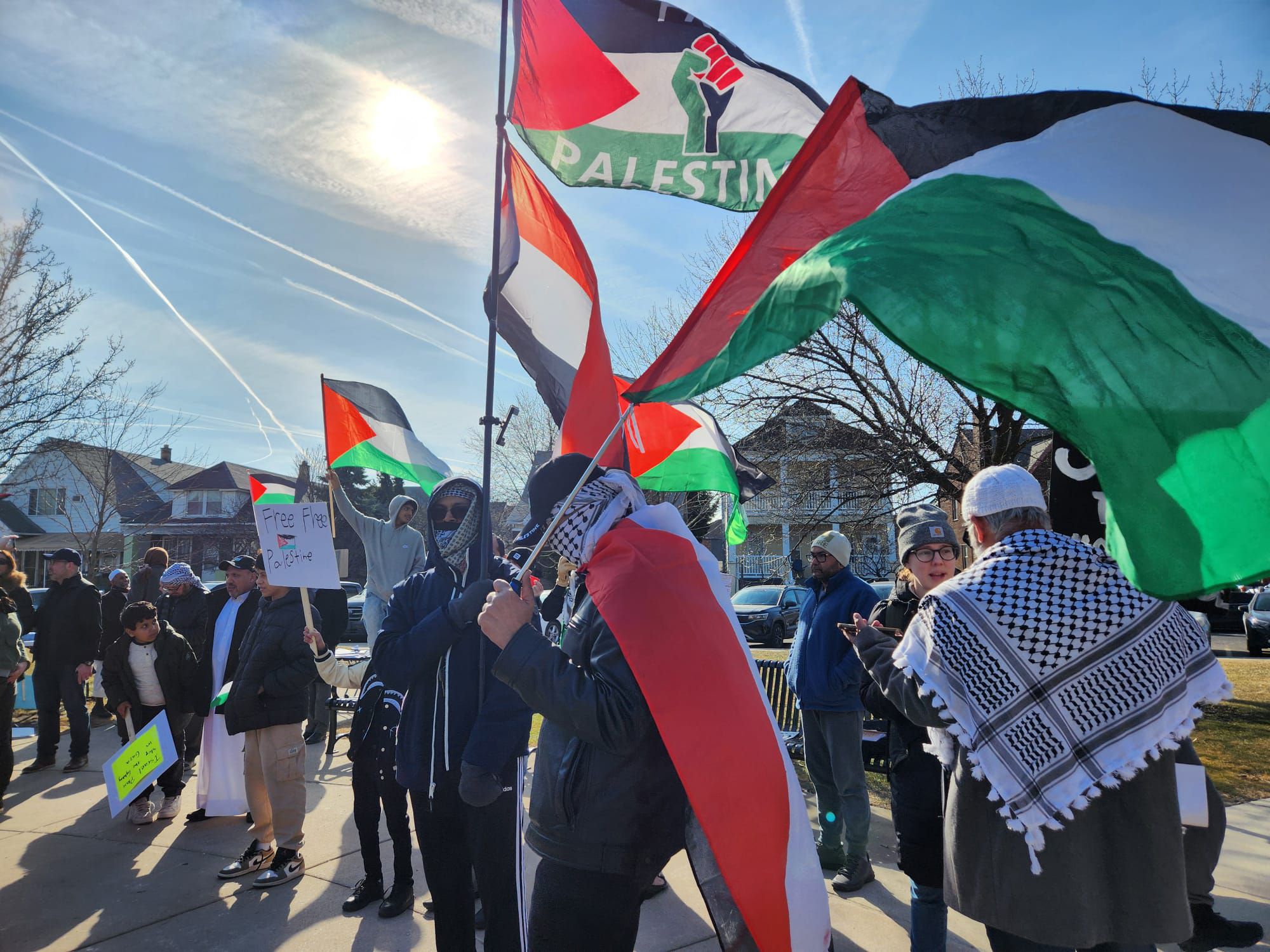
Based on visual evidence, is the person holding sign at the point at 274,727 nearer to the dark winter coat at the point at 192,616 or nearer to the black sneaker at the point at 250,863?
the black sneaker at the point at 250,863

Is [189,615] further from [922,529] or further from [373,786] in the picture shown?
[922,529]

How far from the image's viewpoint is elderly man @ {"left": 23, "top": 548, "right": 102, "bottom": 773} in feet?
24.4

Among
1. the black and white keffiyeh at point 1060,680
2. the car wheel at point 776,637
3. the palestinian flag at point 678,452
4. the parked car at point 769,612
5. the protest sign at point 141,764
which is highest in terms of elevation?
the palestinian flag at point 678,452

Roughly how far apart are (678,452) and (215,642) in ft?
13.7

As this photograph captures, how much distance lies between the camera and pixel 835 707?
185 inches

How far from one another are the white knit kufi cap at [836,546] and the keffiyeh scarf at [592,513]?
265 cm

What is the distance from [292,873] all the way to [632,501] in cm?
381

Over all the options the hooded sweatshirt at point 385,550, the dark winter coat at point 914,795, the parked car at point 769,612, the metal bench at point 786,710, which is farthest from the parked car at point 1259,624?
the hooded sweatshirt at point 385,550

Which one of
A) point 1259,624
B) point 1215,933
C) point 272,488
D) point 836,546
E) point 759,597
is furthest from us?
point 759,597

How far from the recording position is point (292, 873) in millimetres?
4699

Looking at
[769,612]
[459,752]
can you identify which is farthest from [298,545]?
[769,612]

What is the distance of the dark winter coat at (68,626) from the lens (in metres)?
7.54

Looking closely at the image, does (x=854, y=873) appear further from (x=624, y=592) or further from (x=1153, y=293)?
(x=1153, y=293)

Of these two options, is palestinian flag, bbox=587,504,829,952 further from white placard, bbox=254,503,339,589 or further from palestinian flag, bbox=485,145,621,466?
white placard, bbox=254,503,339,589
